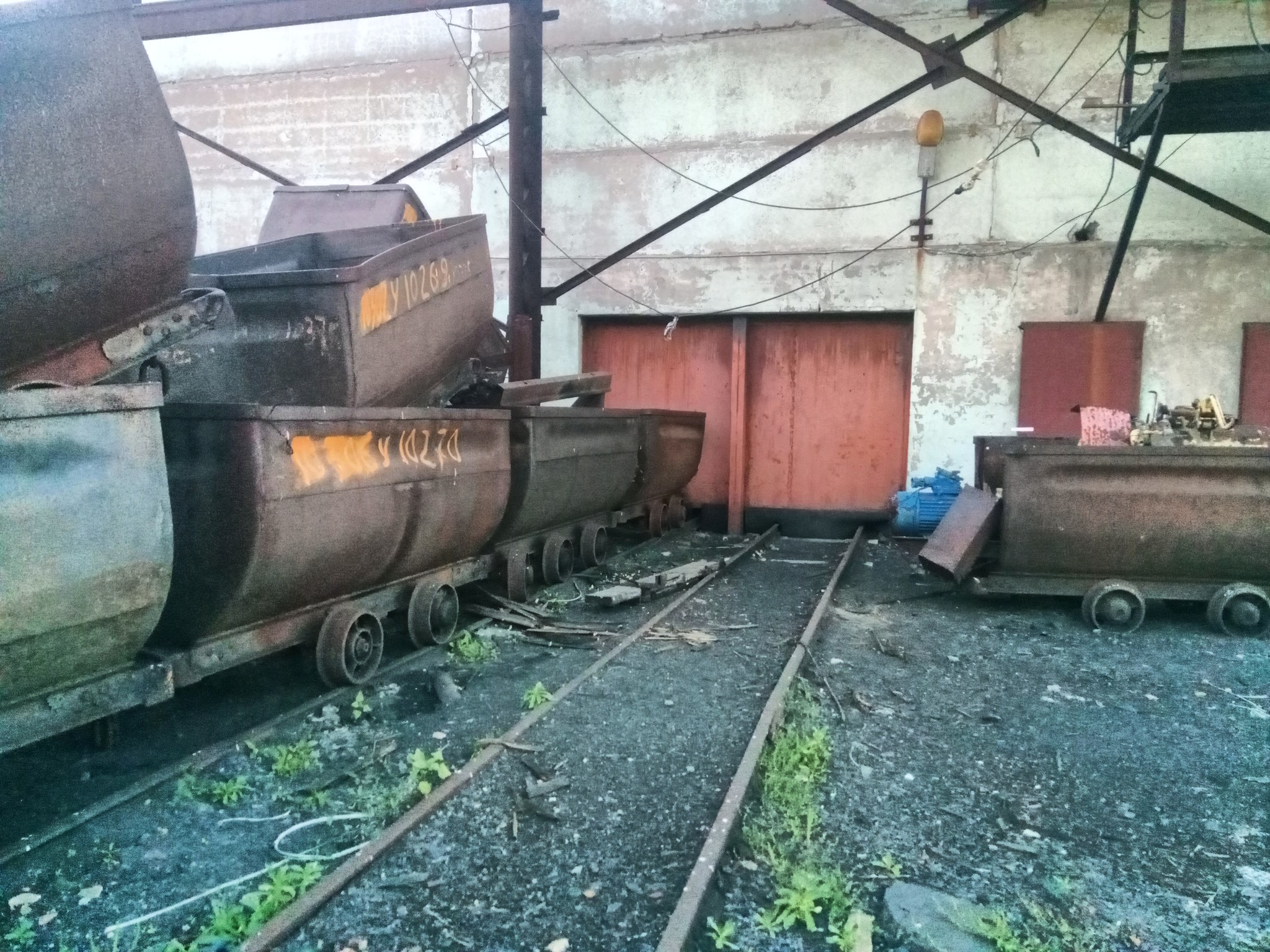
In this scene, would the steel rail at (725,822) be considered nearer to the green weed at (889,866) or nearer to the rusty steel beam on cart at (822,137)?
the green weed at (889,866)

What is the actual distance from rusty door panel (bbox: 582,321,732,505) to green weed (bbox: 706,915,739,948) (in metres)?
9.21

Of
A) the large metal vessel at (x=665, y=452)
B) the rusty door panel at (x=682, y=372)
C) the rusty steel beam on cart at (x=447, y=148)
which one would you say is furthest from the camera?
the rusty door panel at (x=682, y=372)

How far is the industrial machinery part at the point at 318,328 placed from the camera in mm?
4578

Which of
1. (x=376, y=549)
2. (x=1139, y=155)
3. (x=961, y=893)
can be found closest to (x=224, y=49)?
(x=376, y=549)

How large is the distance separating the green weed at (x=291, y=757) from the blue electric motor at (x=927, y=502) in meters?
7.99

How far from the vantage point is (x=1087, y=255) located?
9.83 m

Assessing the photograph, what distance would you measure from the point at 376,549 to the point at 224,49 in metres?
12.0

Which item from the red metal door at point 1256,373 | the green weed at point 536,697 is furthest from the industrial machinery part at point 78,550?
the red metal door at point 1256,373

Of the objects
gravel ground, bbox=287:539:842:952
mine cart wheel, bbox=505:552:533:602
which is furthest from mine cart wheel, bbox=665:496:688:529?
gravel ground, bbox=287:539:842:952

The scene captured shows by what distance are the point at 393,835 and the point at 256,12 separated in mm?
8668

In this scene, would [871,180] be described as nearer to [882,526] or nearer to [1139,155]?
[1139,155]

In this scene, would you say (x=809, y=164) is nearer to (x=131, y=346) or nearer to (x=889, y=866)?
(x=131, y=346)

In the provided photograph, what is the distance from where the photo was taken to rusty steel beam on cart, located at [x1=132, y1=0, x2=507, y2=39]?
8.08m

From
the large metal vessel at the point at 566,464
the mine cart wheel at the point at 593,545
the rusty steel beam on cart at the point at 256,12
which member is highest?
the rusty steel beam on cart at the point at 256,12
